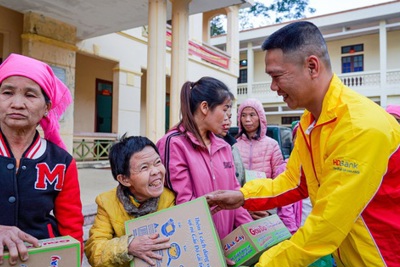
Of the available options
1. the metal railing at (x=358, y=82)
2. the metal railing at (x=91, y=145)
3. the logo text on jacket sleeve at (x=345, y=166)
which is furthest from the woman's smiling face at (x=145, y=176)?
the metal railing at (x=358, y=82)

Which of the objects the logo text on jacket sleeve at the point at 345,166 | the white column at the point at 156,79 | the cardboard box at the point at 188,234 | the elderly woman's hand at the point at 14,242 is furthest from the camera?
the white column at the point at 156,79

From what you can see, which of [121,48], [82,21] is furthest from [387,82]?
[82,21]

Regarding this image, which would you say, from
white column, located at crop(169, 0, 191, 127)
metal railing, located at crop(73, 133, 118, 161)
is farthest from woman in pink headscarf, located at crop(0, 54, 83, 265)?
metal railing, located at crop(73, 133, 118, 161)

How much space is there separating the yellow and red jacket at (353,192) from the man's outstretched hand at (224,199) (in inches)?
18.3

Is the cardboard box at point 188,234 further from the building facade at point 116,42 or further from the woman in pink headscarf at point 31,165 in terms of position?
the building facade at point 116,42

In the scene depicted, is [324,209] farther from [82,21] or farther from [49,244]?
[82,21]

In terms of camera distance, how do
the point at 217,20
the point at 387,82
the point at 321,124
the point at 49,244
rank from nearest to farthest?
the point at 49,244 < the point at 321,124 < the point at 387,82 < the point at 217,20

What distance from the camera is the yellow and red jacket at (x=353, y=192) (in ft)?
3.86

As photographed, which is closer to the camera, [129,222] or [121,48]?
[129,222]

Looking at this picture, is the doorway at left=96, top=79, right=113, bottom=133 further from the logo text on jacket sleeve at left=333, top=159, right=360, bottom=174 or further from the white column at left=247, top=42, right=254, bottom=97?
the white column at left=247, top=42, right=254, bottom=97

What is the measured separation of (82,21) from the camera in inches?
255

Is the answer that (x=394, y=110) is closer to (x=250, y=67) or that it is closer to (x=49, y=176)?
(x=49, y=176)

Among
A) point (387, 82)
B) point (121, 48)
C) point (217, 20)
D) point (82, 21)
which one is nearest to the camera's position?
point (82, 21)

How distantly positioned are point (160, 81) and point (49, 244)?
4957 mm
